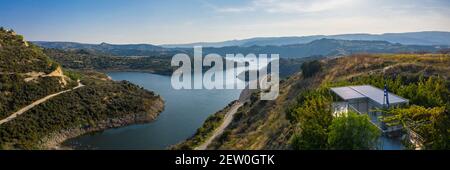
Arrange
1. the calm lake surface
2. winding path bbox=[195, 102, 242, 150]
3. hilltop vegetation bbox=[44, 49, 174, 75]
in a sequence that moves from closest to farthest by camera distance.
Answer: winding path bbox=[195, 102, 242, 150]
the calm lake surface
hilltop vegetation bbox=[44, 49, 174, 75]

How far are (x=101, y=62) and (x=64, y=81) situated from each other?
90.4m

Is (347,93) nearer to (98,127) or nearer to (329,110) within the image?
(329,110)

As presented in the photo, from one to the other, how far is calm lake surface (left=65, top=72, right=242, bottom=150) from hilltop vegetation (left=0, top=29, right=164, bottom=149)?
246cm

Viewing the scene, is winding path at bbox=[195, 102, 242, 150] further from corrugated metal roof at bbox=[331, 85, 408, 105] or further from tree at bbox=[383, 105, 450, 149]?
tree at bbox=[383, 105, 450, 149]

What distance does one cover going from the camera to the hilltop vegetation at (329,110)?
17.9 metres

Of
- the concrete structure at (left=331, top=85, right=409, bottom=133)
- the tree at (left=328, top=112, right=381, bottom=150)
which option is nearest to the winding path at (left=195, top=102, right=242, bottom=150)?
the concrete structure at (left=331, top=85, right=409, bottom=133)

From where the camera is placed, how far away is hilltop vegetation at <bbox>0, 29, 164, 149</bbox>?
54.1m

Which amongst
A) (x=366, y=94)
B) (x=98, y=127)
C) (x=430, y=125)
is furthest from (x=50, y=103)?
(x=430, y=125)

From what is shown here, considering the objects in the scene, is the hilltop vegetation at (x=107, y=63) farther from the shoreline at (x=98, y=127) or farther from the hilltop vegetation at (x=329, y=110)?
the hilltop vegetation at (x=329, y=110)

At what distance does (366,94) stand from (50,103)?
161 ft

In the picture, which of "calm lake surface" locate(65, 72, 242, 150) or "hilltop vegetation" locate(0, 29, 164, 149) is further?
"calm lake surface" locate(65, 72, 242, 150)

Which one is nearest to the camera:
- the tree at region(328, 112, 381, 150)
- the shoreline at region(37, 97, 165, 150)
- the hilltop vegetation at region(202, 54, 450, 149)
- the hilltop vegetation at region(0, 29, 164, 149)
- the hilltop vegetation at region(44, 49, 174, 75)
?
the tree at region(328, 112, 381, 150)

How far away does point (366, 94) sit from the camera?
29.4 m
